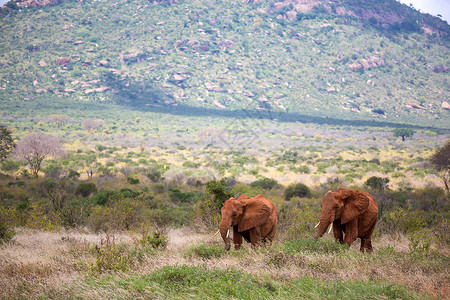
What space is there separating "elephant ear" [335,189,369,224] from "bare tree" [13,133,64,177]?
3140 cm

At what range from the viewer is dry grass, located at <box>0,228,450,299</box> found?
5832 millimetres

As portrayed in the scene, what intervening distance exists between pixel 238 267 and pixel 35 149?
3474cm

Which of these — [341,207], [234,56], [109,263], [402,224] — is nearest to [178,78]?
[234,56]

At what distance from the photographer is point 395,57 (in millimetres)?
126188

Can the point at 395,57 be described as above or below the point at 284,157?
above

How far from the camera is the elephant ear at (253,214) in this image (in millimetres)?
8078

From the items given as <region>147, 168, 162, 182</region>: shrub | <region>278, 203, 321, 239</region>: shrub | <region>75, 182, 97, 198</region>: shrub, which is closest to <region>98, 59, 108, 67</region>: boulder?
<region>147, 168, 162, 182</region>: shrub

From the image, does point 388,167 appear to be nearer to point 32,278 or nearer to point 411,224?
point 411,224

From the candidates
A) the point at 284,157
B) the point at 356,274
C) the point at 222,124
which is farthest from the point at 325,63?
the point at 356,274

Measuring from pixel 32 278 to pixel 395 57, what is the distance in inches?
5618

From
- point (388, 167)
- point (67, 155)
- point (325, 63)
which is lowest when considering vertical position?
point (67, 155)

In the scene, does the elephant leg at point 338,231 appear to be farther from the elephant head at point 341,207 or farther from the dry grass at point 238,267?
the dry grass at point 238,267

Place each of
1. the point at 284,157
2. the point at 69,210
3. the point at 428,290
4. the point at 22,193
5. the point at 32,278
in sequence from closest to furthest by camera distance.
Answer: the point at 428,290 < the point at 32,278 < the point at 69,210 < the point at 22,193 < the point at 284,157

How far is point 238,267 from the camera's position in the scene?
263 inches
